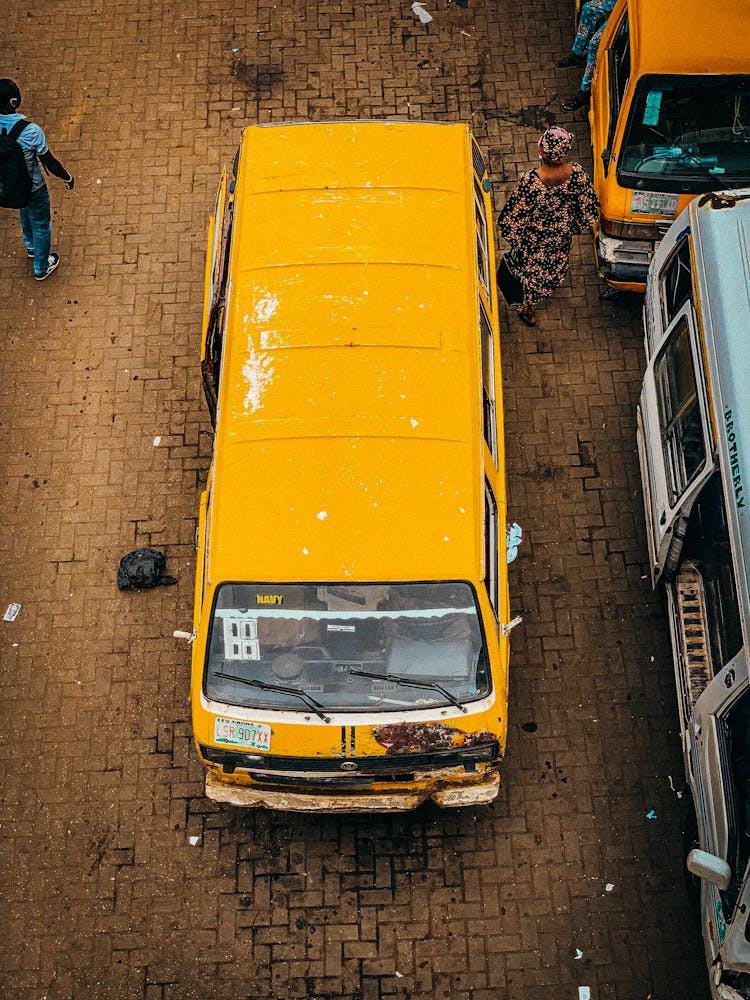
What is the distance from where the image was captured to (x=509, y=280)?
7.45m

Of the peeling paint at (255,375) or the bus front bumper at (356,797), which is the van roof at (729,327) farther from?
the peeling paint at (255,375)

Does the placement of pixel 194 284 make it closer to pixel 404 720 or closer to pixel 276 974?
pixel 404 720

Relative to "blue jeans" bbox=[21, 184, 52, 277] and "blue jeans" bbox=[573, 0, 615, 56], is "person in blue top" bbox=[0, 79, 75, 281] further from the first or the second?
"blue jeans" bbox=[573, 0, 615, 56]

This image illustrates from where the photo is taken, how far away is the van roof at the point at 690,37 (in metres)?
6.81

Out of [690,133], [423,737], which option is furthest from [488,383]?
[690,133]

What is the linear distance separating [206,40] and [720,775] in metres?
8.35

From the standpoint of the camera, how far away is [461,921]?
19.3 feet

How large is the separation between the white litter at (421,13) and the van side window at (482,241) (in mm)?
3474

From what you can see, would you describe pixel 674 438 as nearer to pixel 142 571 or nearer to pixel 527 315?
pixel 527 315

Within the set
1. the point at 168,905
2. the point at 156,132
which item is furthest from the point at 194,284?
the point at 168,905

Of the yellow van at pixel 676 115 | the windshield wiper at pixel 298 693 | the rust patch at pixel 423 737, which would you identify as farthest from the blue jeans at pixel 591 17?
the windshield wiper at pixel 298 693

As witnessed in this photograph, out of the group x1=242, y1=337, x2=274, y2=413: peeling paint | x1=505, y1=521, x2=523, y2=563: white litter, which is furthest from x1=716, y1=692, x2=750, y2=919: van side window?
x1=242, y1=337, x2=274, y2=413: peeling paint

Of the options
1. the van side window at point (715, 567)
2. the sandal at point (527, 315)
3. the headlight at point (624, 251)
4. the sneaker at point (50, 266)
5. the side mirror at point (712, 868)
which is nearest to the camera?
the side mirror at point (712, 868)

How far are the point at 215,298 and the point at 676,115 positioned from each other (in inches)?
147
